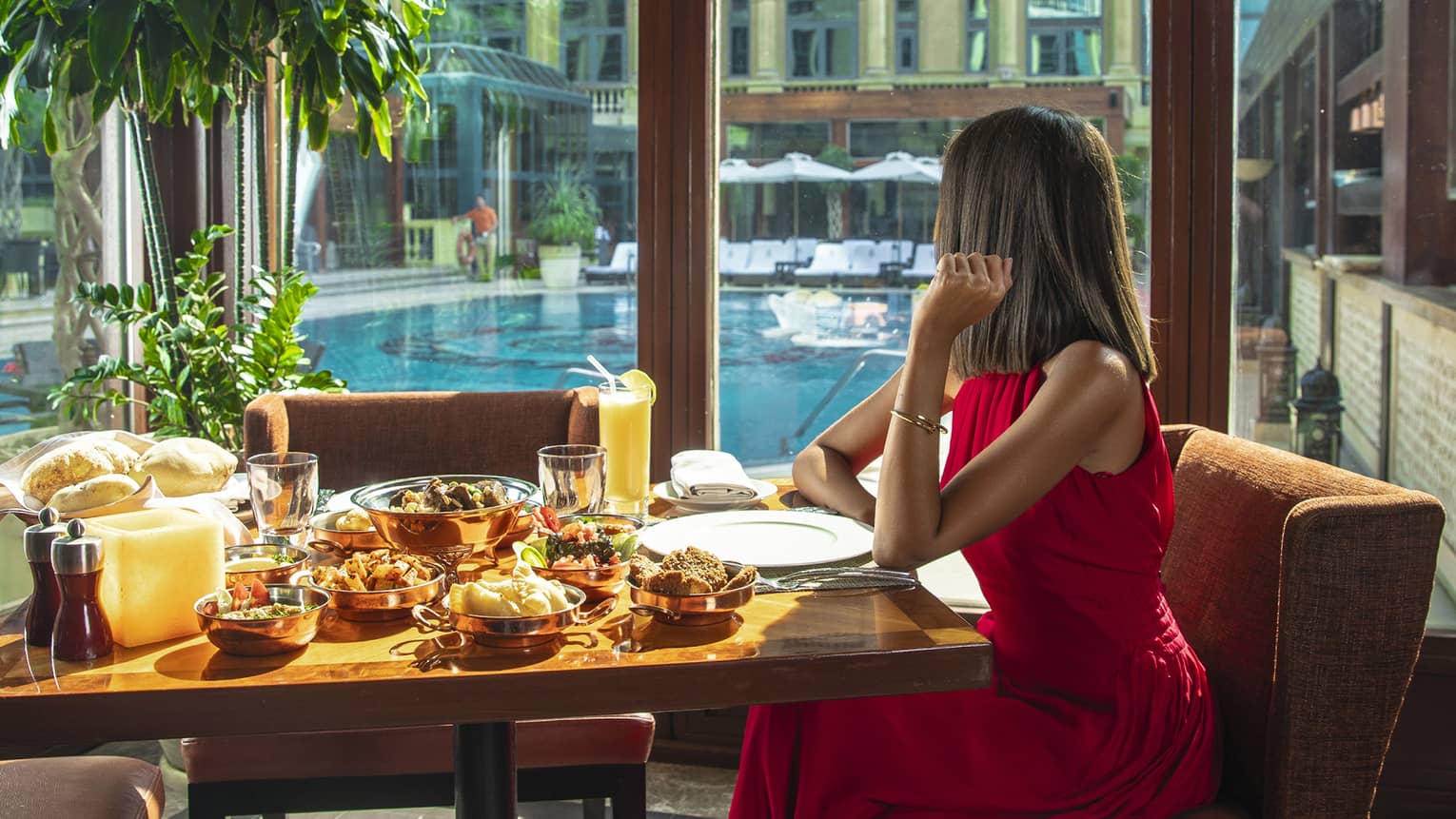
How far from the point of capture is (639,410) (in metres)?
2.04

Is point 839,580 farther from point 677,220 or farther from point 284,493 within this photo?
point 677,220

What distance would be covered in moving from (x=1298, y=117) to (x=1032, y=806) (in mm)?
1861

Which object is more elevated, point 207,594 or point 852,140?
point 852,140

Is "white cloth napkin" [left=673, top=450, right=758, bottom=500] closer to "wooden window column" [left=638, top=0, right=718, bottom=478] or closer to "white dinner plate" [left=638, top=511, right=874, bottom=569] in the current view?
"white dinner plate" [left=638, top=511, right=874, bottom=569]

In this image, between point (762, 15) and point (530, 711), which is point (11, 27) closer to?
point (762, 15)

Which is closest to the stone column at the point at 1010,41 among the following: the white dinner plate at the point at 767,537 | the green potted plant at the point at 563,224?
the green potted plant at the point at 563,224

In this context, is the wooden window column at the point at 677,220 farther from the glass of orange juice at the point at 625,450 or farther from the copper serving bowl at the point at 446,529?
the copper serving bowl at the point at 446,529

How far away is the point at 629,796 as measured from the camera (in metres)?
2.01

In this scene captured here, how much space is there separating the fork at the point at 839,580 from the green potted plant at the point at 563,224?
6.09 feet

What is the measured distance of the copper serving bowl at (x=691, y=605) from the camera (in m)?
1.33

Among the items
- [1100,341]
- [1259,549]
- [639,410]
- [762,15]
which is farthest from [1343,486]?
[762,15]

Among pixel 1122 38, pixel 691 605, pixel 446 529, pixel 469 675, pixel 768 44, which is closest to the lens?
pixel 469 675

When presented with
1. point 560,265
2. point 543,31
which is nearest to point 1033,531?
point 560,265

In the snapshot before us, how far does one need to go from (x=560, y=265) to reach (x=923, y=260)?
90 cm
